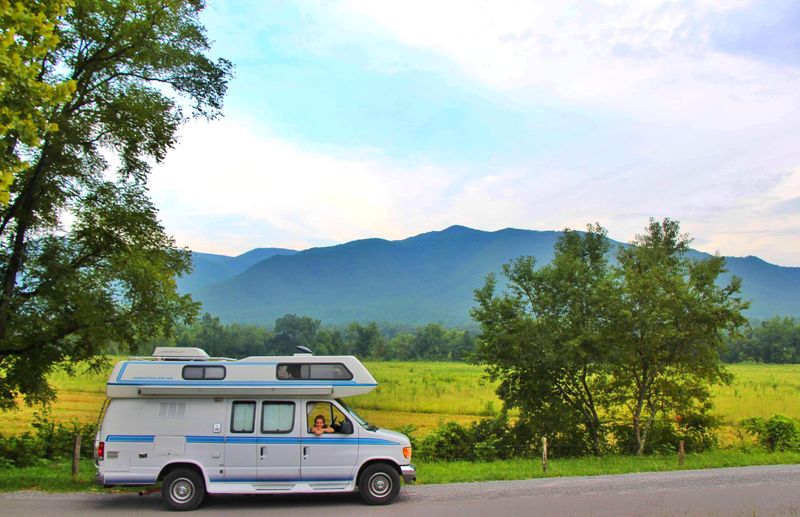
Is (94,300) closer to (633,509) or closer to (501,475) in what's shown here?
(501,475)

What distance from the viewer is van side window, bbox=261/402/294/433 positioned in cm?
1176

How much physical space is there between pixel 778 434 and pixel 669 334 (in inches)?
238

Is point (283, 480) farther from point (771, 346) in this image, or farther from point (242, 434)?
point (771, 346)

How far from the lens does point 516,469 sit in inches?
637

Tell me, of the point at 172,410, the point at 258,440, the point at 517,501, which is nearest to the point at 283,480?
the point at 258,440

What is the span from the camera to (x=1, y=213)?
15922 millimetres

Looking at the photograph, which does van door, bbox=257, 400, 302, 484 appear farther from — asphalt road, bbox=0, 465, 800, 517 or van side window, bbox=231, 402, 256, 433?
asphalt road, bbox=0, 465, 800, 517

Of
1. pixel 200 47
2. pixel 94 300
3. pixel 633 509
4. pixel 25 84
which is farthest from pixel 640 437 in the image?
pixel 25 84

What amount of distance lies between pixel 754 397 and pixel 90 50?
4281 cm

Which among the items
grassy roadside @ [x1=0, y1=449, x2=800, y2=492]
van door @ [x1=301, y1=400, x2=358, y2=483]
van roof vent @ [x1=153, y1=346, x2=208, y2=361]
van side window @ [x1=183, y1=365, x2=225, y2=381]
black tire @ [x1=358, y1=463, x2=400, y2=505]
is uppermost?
van roof vent @ [x1=153, y1=346, x2=208, y2=361]

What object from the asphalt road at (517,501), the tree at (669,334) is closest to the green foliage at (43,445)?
the asphalt road at (517,501)

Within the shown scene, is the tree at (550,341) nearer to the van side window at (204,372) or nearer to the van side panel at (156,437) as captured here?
the van side window at (204,372)

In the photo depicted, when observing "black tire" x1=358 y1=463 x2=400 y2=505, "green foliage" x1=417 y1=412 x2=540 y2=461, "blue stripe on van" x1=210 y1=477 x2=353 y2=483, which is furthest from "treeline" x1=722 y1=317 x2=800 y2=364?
Result: "blue stripe on van" x1=210 y1=477 x2=353 y2=483

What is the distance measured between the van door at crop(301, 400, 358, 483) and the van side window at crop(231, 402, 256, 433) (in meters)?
1.01
